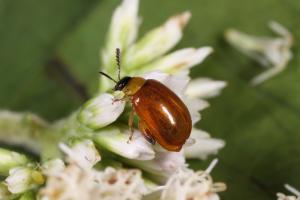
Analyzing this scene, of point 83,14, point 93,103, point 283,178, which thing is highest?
point 83,14

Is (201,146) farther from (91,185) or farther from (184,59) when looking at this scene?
(91,185)

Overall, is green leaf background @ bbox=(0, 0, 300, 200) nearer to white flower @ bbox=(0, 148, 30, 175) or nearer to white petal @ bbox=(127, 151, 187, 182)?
white petal @ bbox=(127, 151, 187, 182)

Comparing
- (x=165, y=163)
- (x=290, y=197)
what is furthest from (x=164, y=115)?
(x=290, y=197)

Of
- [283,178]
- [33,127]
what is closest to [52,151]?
[33,127]

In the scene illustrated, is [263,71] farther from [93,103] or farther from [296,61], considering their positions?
[93,103]

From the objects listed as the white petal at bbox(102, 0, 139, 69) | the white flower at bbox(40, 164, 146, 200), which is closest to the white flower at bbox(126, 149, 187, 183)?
the white flower at bbox(40, 164, 146, 200)

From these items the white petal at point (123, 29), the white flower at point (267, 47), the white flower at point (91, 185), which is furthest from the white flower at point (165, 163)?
the white flower at point (267, 47)
